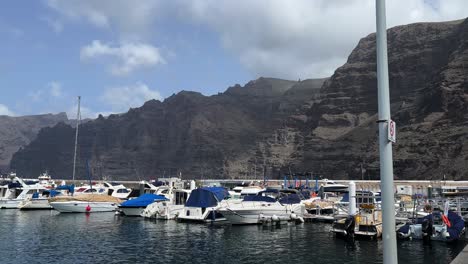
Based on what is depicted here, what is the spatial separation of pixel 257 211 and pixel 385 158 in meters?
39.9

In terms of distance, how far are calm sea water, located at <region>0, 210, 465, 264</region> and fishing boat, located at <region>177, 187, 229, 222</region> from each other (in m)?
1.70

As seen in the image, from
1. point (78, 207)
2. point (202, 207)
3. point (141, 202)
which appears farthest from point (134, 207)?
point (202, 207)

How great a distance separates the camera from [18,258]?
94.7 ft

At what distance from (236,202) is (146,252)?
18547mm

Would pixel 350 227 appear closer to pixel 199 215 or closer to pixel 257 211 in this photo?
pixel 257 211

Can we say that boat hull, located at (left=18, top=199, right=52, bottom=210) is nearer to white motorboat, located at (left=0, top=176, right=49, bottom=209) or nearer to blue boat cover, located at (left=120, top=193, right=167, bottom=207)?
white motorboat, located at (left=0, top=176, right=49, bottom=209)

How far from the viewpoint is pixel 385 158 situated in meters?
6.35

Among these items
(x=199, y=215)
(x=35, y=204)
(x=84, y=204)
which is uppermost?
(x=84, y=204)

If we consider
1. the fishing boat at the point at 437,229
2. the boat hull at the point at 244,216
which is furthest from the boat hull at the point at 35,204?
the fishing boat at the point at 437,229

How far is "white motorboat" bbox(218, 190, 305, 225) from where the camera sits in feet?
148

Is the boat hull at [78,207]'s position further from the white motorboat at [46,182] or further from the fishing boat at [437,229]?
the fishing boat at [437,229]

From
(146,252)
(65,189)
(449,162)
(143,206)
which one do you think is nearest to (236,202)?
(143,206)

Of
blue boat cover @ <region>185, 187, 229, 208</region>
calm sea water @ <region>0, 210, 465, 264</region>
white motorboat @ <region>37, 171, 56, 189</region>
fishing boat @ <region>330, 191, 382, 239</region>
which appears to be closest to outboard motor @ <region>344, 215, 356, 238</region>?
fishing boat @ <region>330, 191, 382, 239</region>

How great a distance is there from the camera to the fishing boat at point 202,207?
1909 inches
